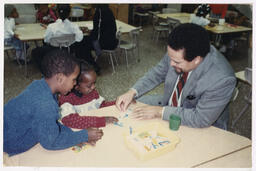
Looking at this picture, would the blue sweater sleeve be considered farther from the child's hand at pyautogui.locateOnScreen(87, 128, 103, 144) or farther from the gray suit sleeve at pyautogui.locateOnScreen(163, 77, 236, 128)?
the gray suit sleeve at pyautogui.locateOnScreen(163, 77, 236, 128)

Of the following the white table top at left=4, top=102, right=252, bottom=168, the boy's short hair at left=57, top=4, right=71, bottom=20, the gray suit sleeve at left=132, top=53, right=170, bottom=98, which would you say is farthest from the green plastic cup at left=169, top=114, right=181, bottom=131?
the boy's short hair at left=57, top=4, right=71, bottom=20

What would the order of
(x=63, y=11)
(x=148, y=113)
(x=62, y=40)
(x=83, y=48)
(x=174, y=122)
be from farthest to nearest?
(x=83, y=48) < (x=63, y=11) < (x=62, y=40) < (x=148, y=113) < (x=174, y=122)

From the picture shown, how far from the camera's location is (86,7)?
7789 millimetres

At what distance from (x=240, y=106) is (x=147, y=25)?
562 cm

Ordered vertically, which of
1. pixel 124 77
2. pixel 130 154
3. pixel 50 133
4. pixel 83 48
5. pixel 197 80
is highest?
pixel 197 80

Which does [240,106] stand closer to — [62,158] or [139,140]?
[139,140]

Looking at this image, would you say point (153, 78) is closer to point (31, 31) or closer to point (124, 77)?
point (124, 77)

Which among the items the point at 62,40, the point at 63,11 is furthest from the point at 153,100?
the point at 63,11

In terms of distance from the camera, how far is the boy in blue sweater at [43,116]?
103 cm

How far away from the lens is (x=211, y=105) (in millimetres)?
1302

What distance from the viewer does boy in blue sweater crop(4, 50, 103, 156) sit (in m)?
1.03

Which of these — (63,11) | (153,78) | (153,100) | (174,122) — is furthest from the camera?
(63,11)

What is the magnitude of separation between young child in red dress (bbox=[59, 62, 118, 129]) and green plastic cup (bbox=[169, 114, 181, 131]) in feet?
1.17

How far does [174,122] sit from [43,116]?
752 mm
